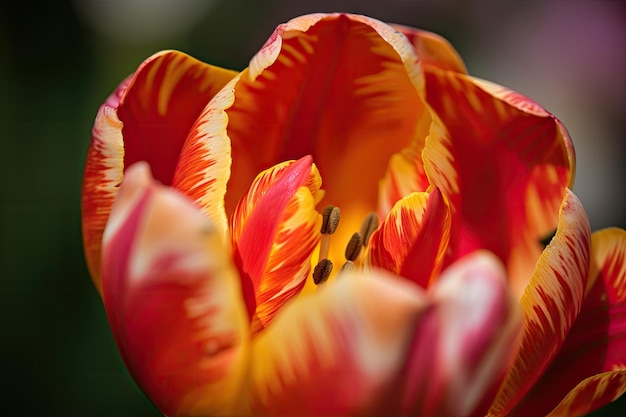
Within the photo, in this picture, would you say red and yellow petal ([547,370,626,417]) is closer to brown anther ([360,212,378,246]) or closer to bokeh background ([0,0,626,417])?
brown anther ([360,212,378,246])

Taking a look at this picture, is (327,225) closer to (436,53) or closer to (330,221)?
(330,221)

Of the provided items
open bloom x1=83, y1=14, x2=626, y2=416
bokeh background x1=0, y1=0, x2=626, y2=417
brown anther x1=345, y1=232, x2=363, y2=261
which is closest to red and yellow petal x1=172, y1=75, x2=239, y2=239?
open bloom x1=83, y1=14, x2=626, y2=416

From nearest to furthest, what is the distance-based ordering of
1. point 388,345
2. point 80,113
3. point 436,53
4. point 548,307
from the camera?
1. point 388,345
2. point 548,307
3. point 436,53
4. point 80,113

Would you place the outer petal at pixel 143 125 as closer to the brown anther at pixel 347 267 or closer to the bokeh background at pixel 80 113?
the brown anther at pixel 347 267

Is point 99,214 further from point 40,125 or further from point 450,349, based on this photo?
point 40,125

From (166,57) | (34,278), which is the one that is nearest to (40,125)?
(34,278)

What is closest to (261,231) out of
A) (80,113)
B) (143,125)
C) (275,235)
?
(275,235)
